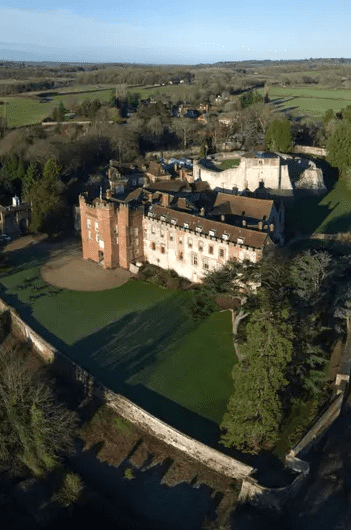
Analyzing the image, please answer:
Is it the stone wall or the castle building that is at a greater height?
the stone wall

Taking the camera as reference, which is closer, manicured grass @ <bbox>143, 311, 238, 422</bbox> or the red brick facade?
manicured grass @ <bbox>143, 311, 238, 422</bbox>

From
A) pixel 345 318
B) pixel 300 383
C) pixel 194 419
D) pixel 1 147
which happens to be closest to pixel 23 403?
pixel 194 419

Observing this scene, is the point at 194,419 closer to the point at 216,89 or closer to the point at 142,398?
the point at 142,398

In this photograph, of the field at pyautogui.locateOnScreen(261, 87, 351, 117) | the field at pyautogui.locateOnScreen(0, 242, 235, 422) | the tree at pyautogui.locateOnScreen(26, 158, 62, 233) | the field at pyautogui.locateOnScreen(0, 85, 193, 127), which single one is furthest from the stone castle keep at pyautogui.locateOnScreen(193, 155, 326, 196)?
the field at pyautogui.locateOnScreen(261, 87, 351, 117)

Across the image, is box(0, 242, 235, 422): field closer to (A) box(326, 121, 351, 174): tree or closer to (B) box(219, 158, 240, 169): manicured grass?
(B) box(219, 158, 240, 169): manicured grass

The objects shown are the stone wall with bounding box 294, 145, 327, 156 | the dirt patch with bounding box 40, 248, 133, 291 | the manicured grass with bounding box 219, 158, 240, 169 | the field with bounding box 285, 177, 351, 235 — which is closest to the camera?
the dirt patch with bounding box 40, 248, 133, 291

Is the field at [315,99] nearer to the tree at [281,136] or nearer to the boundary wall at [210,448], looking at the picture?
the tree at [281,136]

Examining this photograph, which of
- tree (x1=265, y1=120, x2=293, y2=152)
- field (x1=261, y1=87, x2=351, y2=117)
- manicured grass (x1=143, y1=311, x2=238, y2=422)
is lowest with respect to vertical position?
manicured grass (x1=143, y1=311, x2=238, y2=422)
